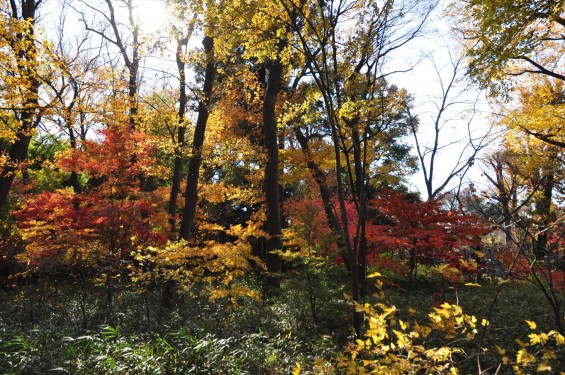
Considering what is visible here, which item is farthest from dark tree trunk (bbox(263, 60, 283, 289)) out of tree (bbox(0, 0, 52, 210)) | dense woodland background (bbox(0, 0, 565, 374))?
tree (bbox(0, 0, 52, 210))

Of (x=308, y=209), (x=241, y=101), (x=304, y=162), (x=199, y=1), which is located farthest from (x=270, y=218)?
(x=241, y=101)

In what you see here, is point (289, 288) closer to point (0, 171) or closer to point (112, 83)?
point (0, 171)

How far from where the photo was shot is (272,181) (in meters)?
9.02

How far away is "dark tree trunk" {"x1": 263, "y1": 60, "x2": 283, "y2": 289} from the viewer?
28.0ft

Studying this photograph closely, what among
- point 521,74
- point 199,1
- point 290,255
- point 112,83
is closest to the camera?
Result: point 199,1

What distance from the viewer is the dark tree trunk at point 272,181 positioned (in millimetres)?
8547

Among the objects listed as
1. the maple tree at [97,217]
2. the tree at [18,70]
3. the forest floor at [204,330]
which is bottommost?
the forest floor at [204,330]

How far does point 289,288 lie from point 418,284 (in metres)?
6.69

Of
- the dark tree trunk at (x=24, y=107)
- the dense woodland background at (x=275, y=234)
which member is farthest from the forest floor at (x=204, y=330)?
the dark tree trunk at (x=24, y=107)

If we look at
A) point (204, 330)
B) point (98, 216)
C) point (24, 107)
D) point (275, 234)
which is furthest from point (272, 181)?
point (24, 107)

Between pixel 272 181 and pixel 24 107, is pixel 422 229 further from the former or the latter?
pixel 24 107

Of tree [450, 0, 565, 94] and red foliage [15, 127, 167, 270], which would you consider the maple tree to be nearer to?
red foliage [15, 127, 167, 270]

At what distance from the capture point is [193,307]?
786 centimetres

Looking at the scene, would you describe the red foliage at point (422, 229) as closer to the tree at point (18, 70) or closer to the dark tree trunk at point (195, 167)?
the dark tree trunk at point (195, 167)
